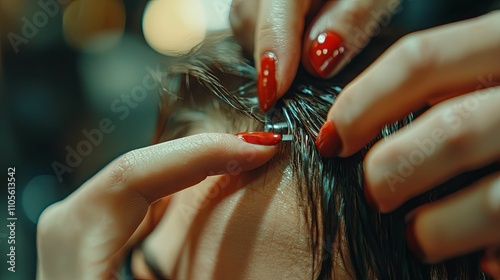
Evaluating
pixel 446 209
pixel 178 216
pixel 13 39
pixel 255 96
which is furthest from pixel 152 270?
pixel 13 39

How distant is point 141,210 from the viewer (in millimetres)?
478

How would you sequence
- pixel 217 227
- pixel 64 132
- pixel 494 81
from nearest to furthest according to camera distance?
pixel 494 81, pixel 217 227, pixel 64 132

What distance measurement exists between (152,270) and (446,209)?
0.36m

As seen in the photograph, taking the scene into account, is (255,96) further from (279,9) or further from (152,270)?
(152,270)

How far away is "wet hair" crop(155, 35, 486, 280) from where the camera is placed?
1.38 feet

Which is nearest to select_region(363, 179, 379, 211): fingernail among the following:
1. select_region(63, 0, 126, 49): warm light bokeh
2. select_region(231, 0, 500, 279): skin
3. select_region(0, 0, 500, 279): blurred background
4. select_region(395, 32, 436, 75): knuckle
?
select_region(231, 0, 500, 279): skin

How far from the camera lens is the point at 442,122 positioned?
1.15 ft

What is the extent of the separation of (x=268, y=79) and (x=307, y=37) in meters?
0.06

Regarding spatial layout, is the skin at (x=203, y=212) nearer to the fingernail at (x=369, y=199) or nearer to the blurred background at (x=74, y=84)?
the fingernail at (x=369, y=199)

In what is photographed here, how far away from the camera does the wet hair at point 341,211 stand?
1.38ft
